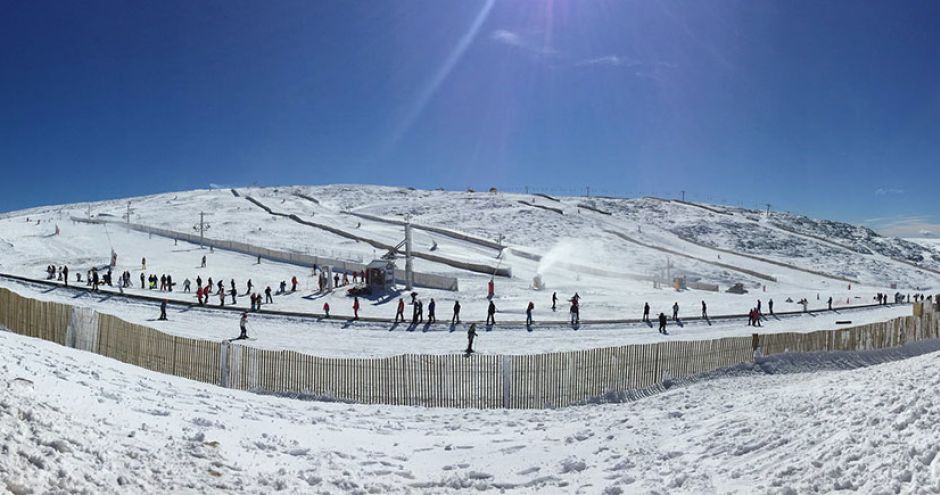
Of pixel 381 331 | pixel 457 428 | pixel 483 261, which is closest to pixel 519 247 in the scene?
pixel 483 261

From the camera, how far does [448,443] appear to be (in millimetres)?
10039

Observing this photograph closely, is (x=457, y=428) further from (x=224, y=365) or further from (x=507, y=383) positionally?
(x=224, y=365)

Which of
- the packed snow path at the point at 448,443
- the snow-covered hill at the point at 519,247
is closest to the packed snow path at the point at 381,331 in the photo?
the snow-covered hill at the point at 519,247

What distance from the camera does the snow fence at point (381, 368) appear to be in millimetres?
14031

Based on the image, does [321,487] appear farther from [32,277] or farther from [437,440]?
[32,277]

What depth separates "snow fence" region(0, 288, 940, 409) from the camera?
14031 millimetres

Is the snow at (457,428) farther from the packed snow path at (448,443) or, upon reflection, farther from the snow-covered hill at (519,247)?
the snow-covered hill at (519,247)

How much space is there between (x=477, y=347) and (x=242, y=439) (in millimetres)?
15813

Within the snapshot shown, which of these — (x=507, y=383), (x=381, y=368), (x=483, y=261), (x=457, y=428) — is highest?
(x=483, y=261)

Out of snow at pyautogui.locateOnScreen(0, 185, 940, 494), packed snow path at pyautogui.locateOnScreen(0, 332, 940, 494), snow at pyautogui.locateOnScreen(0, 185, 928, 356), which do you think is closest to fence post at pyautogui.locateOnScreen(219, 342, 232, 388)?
snow at pyautogui.locateOnScreen(0, 185, 940, 494)

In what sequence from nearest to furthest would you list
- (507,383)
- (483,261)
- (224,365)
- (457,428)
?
(457,428) → (507,383) → (224,365) → (483,261)

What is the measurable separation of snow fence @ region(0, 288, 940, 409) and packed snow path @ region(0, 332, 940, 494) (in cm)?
204

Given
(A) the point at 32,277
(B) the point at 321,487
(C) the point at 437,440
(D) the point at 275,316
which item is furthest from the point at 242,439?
(A) the point at 32,277

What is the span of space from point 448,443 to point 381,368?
4.52 meters
